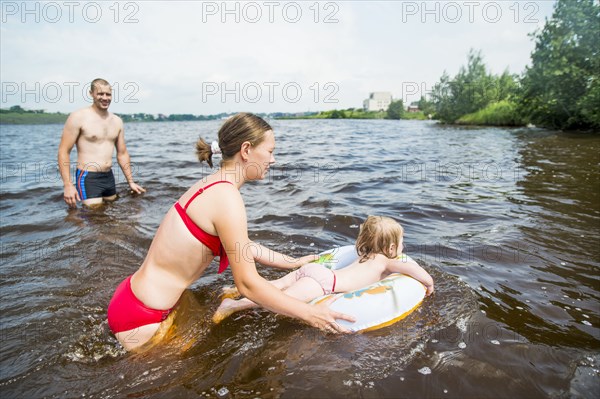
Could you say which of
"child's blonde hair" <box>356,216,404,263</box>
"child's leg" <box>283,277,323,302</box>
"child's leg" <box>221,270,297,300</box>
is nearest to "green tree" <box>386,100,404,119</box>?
"child's blonde hair" <box>356,216,404,263</box>

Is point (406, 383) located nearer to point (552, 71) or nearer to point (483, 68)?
point (552, 71)

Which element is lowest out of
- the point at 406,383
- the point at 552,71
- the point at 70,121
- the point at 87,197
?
the point at 406,383

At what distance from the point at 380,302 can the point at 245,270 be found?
140 centimetres

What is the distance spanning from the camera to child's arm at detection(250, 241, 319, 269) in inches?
154

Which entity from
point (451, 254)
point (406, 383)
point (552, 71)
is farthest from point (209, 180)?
point (552, 71)

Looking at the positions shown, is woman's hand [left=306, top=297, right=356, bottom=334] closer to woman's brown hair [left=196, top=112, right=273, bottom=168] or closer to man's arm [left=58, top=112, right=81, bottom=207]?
woman's brown hair [left=196, top=112, right=273, bottom=168]

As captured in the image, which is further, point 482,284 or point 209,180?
point 482,284

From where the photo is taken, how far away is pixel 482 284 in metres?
4.23

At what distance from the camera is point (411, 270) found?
3758mm

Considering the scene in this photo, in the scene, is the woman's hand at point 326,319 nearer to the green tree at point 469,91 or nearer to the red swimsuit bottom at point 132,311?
the red swimsuit bottom at point 132,311

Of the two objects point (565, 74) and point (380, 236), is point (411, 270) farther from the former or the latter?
point (565, 74)

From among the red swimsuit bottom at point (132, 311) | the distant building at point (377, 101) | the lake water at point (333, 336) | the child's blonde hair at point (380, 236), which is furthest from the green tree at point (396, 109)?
the red swimsuit bottom at point (132, 311)

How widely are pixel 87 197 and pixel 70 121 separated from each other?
4.85 ft

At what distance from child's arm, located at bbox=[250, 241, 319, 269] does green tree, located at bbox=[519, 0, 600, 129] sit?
28.5m
